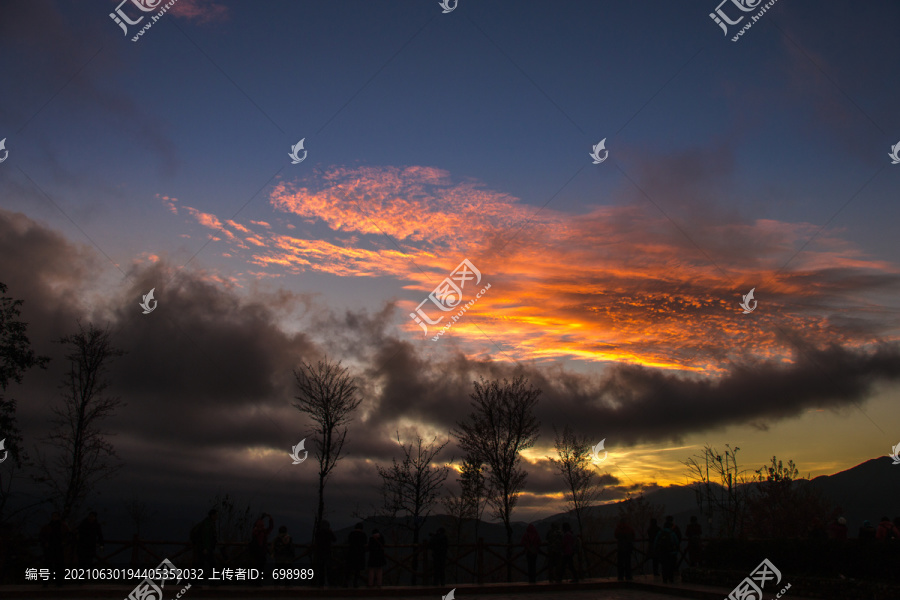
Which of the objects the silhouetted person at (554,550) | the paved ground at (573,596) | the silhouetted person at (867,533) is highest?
the silhouetted person at (867,533)

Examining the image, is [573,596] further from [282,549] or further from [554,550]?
[282,549]

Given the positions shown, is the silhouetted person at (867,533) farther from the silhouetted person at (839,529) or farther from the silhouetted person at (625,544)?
the silhouetted person at (625,544)

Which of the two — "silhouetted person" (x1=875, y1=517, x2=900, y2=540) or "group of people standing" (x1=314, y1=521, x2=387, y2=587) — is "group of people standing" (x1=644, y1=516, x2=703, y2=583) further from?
"group of people standing" (x1=314, y1=521, x2=387, y2=587)

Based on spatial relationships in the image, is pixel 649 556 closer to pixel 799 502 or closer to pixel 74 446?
pixel 74 446

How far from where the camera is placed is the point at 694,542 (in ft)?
74.4

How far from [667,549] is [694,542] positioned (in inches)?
105

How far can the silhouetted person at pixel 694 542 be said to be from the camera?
22.4 metres

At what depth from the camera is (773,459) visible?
61.4 meters

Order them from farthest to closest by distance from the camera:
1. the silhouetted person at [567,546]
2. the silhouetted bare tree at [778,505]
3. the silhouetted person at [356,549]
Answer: the silhouetted bare tree at [778,505], the silhouetted person at [567,546], the silhouetted person at [356,549]

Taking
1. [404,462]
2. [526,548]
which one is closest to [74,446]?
[404,462]

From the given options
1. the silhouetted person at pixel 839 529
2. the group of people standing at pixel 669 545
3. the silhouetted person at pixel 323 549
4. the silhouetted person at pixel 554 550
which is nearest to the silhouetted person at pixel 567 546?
the silhouetted person at pixel 554 550

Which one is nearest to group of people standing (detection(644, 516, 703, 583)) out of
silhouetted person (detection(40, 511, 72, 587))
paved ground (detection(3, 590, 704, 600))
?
paved ground (detection(3, 590, 704, 600))

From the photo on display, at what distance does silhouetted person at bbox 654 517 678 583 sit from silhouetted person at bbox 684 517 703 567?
1.62m

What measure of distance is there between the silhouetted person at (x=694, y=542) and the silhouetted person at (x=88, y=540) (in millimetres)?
19600
